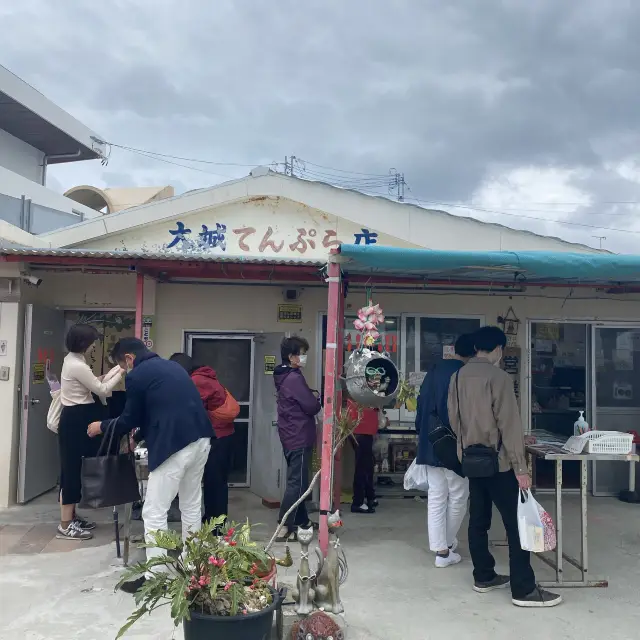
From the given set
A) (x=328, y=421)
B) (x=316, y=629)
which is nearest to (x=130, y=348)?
(x=328, y=421)

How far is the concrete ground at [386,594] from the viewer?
3.58 m

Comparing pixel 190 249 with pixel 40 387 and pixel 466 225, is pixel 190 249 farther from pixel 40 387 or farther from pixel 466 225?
pixel 466 225

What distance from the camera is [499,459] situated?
3.93m

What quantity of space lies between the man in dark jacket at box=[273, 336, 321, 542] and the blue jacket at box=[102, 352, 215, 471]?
1.29 metres

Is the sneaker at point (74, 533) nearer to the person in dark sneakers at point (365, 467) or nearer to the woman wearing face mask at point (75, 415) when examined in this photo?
the woman wearing face mask at point (75, 415)

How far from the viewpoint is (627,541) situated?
5312 millimetres

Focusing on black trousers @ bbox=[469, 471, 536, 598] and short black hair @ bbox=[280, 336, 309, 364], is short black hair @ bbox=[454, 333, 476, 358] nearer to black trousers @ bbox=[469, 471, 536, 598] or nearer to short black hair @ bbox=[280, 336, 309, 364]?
black trousers @ bbox=[469, 471, 536, 598]

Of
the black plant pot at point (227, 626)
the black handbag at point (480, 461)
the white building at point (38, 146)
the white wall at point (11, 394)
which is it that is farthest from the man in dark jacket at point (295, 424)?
the white building at point (38, 146)

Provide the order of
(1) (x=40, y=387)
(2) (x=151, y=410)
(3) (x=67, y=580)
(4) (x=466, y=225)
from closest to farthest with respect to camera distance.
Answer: (2) (x=151, y=410), (3) (x=67, y=580), (1) (x=40, y=387), (4) (x=466, y=225)

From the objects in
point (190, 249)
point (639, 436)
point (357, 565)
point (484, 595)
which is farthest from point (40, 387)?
point (639, 436)

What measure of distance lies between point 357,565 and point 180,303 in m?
3.46

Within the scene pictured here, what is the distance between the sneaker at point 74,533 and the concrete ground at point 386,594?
13cm

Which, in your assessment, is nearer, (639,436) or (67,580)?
(67,580)

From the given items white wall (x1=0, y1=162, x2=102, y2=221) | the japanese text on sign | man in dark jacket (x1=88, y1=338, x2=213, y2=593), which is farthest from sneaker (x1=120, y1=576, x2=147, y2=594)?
white wall (x1=0, y1=162, x2=102, y2=221)
